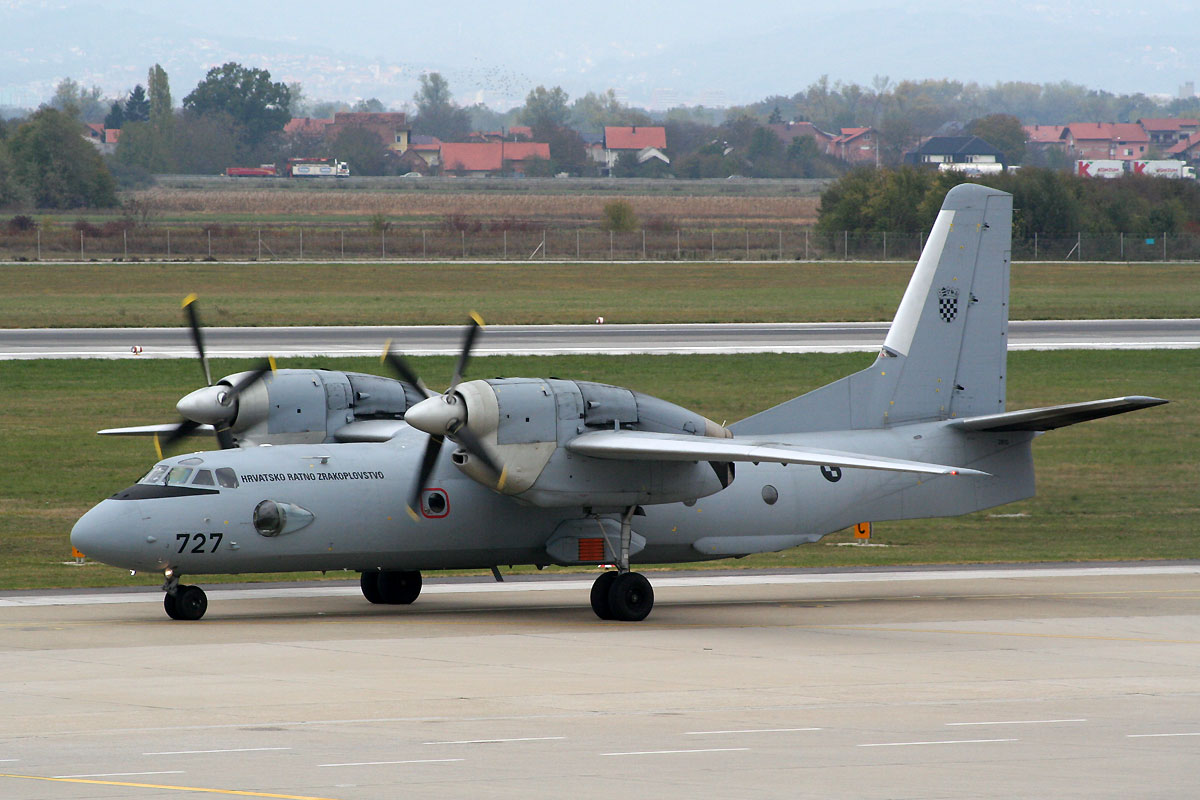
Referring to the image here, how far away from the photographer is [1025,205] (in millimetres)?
109438

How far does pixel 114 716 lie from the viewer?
16.0m

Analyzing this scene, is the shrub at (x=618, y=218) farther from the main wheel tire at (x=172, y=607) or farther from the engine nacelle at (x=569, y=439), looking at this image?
Answer: the main wheel tire at (x=172, y=607)

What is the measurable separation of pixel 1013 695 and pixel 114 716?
9987mm

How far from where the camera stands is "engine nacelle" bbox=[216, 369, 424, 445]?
25641 millimetres

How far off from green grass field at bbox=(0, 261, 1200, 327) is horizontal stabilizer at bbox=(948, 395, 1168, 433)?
45.6 metres

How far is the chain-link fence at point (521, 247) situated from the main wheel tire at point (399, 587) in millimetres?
78887

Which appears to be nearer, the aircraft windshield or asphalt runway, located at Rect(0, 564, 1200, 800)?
asphalt runway, located at Rect(0, 564, 1200, 800)

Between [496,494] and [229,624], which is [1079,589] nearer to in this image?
[496,494]

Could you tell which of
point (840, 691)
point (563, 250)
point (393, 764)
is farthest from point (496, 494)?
point (563, 250)

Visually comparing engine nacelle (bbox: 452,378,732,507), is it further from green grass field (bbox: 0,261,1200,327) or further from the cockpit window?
green grass field (bbox: 0,261,1200,327)

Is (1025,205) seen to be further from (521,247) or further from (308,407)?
(308,407)

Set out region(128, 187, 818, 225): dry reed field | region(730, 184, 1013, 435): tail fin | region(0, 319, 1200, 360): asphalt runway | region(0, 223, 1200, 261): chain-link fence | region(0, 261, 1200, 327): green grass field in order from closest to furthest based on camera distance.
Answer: region(730, 184, 1013, 435): tail fin, region(0, 319, 1200, 360): asphalt runway, region(0, 261, 1200, 327): green grass field, region(0, 223, 1200, 261): chain-link fence, region(128, 187, 818, 225): dry reed field

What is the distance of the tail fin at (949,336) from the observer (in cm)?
2748

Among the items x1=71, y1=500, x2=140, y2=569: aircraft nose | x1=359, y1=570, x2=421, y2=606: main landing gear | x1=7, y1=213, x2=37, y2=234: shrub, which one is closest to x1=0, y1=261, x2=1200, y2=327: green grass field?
x1=7, y1=213, x2=37, y2=234: shrub
